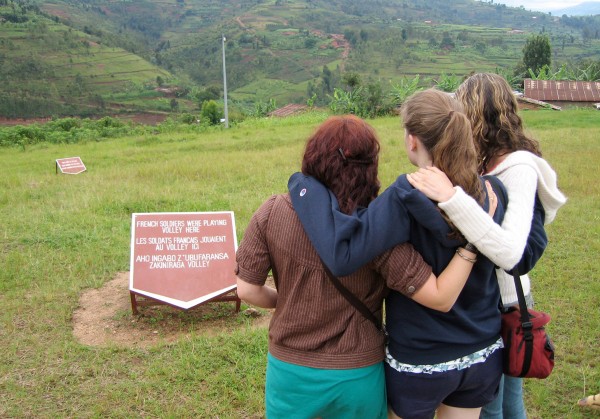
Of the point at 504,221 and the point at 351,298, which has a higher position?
the point at 504,221

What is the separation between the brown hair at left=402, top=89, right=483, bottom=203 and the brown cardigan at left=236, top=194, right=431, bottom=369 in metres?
0.38

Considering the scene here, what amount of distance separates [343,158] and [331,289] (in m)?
0.41

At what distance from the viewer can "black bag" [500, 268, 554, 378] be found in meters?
1.97

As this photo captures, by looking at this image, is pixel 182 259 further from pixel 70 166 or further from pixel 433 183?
pixel 70 166

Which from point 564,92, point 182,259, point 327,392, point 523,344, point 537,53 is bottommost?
point 564,92

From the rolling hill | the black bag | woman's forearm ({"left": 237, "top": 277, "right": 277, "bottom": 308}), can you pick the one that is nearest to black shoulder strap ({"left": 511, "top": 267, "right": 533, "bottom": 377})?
the black bag

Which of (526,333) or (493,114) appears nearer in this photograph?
(526,333)

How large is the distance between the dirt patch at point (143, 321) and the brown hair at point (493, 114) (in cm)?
281

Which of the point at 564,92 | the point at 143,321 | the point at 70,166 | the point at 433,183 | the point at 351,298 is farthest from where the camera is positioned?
the point at 564,92

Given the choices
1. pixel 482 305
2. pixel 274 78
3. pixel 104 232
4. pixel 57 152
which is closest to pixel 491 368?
pixel 482 305

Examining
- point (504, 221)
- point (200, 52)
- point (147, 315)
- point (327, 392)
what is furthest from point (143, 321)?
point (200, 52)

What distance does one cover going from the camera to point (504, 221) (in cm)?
187

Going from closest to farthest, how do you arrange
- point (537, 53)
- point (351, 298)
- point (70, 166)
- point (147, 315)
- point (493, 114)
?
1. point (351, 298)
2. point (493, 114)
3. point (147, 315)
4. point (70, 166)
5. point (537, 53)

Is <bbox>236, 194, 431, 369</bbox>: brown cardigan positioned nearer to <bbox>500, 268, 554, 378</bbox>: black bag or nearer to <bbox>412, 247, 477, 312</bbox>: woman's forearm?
<bbox>412, 247, 477, 312</bbox>: woman's forearm
